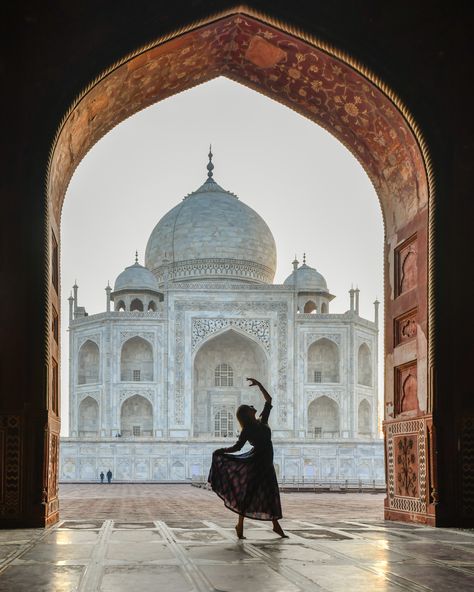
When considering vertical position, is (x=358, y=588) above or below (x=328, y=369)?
below

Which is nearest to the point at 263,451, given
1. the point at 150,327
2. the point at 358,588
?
the point at 358,588

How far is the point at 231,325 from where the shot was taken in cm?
2891

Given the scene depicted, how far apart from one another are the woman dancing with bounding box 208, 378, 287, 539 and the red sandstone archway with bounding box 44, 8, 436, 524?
5.57ft

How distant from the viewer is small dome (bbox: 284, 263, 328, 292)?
106 feet

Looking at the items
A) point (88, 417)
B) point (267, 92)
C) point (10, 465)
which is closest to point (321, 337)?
point (88, 417)

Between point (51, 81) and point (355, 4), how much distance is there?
7.73ft

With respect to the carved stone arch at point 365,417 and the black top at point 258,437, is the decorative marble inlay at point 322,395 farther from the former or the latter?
the black top at point 258,437

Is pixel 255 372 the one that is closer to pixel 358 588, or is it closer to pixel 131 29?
pixel 131 29

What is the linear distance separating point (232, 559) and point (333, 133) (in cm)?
491

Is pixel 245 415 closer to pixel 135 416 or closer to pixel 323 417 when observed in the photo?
pixel 135 416

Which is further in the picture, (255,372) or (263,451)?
(255,372)

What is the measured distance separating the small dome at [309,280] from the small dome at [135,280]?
492cm


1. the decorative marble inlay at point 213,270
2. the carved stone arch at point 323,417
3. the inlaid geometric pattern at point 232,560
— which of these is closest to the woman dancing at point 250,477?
the inlaid geometric pattern at point 232,560

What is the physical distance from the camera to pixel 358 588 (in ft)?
11.0
